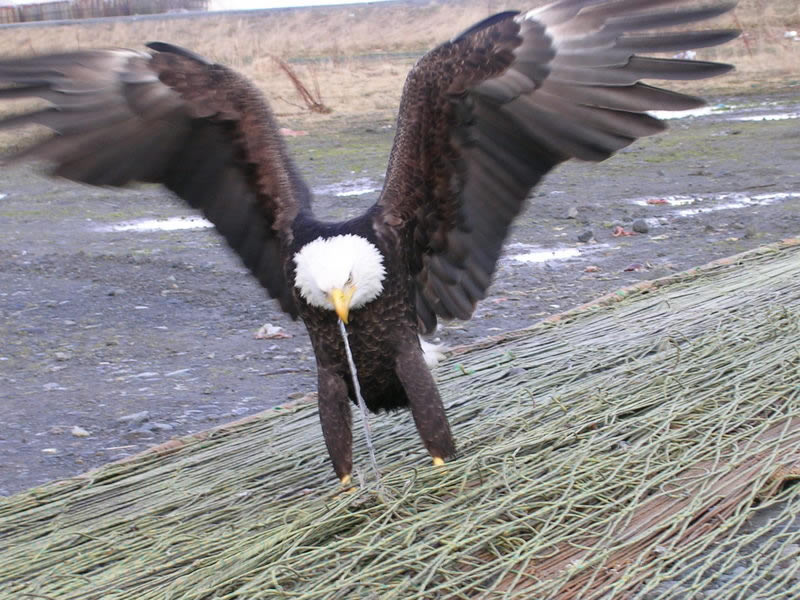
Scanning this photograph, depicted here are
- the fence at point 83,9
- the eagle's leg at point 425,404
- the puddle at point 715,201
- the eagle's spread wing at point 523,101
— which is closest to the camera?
the eagle's spread wing at point 523,101

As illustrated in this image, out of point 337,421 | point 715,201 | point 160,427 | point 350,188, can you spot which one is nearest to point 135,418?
point 160,427

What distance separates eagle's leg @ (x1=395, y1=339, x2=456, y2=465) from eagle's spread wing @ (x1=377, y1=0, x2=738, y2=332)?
362mm

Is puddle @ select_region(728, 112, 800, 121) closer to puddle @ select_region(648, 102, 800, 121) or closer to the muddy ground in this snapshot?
puddle @ select_region(648, 102, 800, 121)

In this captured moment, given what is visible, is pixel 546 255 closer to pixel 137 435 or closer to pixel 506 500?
pixel 137 435

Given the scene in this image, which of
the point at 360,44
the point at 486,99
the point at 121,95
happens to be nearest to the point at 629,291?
the point at 486,99

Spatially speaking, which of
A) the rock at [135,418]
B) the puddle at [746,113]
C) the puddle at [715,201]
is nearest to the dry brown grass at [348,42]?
the puddle at [746,113]

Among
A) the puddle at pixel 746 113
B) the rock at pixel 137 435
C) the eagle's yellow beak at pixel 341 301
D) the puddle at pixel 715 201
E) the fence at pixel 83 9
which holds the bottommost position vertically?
the puddle at pixel 746 113

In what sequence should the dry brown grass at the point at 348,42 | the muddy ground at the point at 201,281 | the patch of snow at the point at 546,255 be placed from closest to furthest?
the muddy ground at the point at 201,281, the patch of snow at the point at 546,255, the dry brown grass at the point at 348,42

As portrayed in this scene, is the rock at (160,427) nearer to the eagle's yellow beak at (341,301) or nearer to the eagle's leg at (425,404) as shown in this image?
the eagle's leg at (425,404)

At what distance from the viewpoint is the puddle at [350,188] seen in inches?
326

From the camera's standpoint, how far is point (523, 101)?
9.73 feet

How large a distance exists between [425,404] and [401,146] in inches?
29.6

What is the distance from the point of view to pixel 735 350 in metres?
3.30

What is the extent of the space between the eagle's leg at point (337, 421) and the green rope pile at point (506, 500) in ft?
0.36
